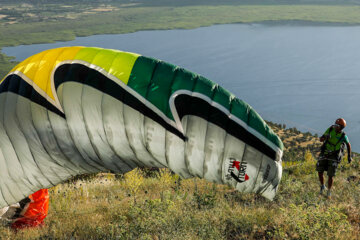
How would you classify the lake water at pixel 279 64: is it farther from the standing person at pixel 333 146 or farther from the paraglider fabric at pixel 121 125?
the paraglider fabric at pixel 121 125

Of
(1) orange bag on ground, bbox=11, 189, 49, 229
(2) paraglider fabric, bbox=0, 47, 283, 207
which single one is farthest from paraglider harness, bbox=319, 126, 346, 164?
(1) orange bag on ground, bbox=11, 189, 49, 229

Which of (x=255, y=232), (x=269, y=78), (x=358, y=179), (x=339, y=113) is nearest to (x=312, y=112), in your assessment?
(x=339, y=113)

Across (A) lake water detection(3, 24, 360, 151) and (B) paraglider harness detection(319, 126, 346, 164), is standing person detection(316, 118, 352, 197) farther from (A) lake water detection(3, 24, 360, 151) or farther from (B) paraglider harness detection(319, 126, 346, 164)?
(A) lake water detection(3, 24, 360, 151)

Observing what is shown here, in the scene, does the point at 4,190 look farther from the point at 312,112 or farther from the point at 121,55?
the point at 312,112

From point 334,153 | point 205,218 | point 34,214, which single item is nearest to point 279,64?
point 334,153

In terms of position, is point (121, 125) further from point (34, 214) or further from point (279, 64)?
point (279, 64)

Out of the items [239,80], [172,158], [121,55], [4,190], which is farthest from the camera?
[239,80]

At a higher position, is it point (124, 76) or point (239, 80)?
point (124, 76)
